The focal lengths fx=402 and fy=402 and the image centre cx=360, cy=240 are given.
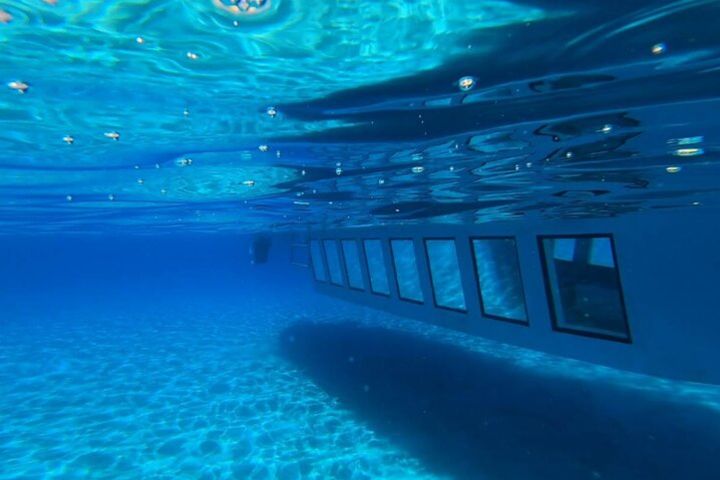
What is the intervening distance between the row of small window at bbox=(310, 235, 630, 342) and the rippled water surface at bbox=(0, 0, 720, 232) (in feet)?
11.8

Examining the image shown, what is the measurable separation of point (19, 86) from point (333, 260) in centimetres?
1901

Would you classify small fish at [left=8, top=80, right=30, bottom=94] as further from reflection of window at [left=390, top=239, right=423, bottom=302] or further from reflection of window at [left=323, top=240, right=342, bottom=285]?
reflection of window at [left=323, top=240, right=342, bottom=285]

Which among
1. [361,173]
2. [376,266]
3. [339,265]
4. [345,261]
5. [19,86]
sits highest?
[19,86]

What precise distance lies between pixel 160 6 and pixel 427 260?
45.2 ft

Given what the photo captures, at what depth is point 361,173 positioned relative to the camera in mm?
10836

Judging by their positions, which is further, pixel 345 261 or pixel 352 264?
pixel 345 261

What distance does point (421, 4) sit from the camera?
13.3 feet

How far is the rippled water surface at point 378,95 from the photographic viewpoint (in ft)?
14.0

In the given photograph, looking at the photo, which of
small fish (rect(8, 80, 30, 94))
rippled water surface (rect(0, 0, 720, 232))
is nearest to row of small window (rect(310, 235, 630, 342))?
rippled water surface (rect(0, 0, 720, 232))

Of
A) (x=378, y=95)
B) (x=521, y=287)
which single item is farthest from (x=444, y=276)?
(x=378, y=95)

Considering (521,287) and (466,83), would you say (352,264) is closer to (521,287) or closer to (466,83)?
(521,287)

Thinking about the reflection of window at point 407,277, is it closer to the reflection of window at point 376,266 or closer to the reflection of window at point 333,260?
the reflection of window at point 376,266

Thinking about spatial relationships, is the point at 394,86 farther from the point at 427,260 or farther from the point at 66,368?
the point at 66,368

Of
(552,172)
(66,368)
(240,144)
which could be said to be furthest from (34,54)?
(66,368)
